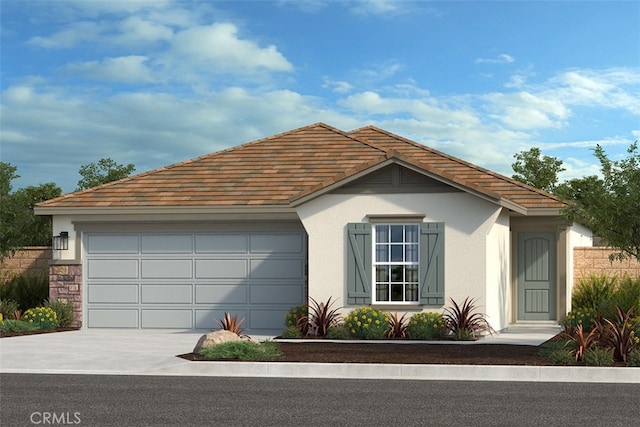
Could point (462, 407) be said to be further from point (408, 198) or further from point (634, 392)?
point (408, 198)

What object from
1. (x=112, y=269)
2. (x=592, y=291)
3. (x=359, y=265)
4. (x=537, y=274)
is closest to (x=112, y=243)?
(x=112, y=269)

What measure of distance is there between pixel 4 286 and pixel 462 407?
1725cm

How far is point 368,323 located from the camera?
62.1ft

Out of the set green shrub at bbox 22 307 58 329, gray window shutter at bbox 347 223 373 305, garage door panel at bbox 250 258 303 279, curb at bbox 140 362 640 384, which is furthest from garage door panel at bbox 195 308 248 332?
curb at bbox 140 362 640 384

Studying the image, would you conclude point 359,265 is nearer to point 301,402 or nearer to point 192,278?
point 192,278

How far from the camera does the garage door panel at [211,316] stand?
73.1 feet

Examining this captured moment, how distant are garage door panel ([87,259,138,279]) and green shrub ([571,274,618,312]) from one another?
10.9 meters

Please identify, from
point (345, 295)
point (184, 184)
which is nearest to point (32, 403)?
point (345, 295)

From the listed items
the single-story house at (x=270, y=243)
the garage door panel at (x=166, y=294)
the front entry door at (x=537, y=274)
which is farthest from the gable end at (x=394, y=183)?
the garage door panel at (x=166, y=294)

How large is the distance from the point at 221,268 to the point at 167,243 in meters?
1.50

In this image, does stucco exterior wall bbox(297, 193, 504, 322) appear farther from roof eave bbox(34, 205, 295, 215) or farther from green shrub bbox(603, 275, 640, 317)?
green shrub bbox(603, 275, 640, 317)

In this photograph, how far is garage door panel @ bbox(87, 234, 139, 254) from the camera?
22828 millimetres

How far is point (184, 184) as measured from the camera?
23688mm

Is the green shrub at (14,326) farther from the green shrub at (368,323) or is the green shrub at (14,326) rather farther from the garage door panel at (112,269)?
the green shrub at (368,323)
